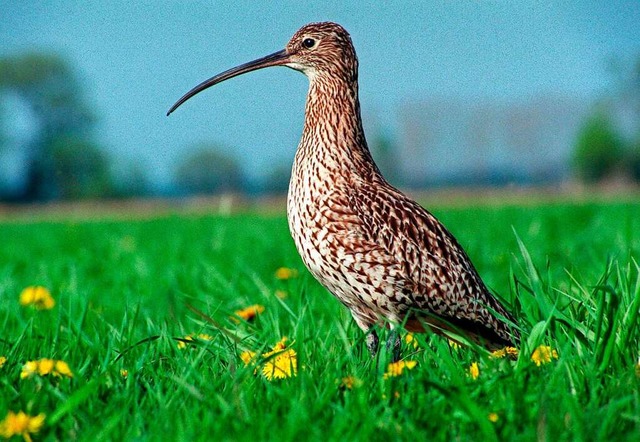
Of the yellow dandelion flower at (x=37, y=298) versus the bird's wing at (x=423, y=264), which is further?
the yellow dandelion flower at (x=37, y=298)

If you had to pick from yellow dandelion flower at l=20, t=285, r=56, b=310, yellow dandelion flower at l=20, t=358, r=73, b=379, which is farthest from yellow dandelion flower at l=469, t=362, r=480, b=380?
yellow dandelion flower at l=20, t=285, r=56, b=310

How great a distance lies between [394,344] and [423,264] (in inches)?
23.5

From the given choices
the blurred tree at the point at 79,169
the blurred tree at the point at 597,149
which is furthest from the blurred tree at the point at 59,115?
the blurred tree at the point at 597,149

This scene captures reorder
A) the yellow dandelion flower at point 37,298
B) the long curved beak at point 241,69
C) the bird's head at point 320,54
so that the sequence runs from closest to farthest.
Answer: the bird's head at point 320,54, the long curved beak at point 241,69, the yellow dandelion flower at point 37,298

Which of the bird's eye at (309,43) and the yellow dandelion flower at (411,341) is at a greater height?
the bird's eye at (309,43)

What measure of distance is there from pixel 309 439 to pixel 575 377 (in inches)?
45.7

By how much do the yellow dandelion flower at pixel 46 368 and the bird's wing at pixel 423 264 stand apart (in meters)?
1.55

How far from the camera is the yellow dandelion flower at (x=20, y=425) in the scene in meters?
2.93

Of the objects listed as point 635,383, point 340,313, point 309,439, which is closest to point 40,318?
point 340,313

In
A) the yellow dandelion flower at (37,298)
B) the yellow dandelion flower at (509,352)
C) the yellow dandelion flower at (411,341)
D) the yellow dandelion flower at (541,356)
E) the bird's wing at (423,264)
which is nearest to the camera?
the yellow dandelion flower at (541,356)

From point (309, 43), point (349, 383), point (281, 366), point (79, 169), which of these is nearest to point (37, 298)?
point (309, 43)

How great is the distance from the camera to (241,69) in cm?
541

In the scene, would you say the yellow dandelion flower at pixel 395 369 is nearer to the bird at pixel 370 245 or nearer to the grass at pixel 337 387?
the grass at pixel 337 387

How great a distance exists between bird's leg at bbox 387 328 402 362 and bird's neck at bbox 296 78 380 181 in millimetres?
911
